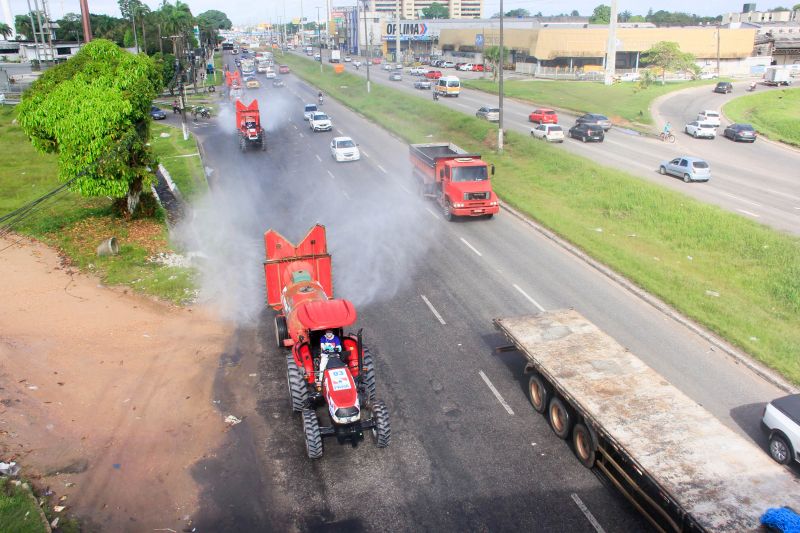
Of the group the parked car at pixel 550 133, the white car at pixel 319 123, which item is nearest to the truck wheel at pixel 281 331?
the parked car at pixel 550 133

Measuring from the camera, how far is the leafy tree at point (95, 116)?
23.0 meters

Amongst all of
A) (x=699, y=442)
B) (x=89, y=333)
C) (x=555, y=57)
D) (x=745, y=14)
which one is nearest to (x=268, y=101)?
(x=555, y=57)

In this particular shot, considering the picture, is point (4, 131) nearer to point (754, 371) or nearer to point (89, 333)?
point (89, 333)

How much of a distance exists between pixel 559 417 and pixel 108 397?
35.7ft

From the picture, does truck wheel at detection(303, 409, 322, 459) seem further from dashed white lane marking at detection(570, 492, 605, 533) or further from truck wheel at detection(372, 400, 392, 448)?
dashed white lane marking at detection(570, 492, 605, 533)

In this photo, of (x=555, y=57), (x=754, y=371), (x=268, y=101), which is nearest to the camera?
(x=754, y=371)

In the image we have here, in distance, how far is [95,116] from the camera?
23.0 m

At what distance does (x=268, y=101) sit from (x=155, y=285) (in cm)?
5828

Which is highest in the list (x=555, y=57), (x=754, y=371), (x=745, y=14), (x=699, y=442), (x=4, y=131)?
(x=745, y=14)

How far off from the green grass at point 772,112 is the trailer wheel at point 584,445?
5145 cm

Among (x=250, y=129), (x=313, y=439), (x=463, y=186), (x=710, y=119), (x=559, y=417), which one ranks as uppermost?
(x=250, y=129)

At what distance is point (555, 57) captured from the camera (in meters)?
104

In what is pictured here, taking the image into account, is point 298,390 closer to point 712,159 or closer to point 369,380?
point 369,380

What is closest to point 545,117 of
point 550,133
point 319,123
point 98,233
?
point 550,133
